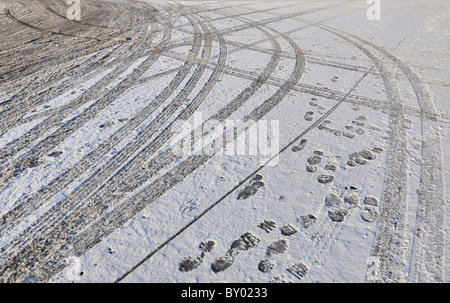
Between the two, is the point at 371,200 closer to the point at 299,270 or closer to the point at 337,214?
the point at 337,214

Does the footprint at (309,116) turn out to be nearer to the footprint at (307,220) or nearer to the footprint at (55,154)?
the footprint at (307,220)

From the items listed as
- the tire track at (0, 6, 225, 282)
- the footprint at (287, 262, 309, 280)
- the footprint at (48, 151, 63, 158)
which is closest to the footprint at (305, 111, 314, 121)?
the tire track at (0, 6, 225, 282)

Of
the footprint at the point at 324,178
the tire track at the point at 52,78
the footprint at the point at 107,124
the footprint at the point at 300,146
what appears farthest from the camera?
the tire track at the point at 52,78

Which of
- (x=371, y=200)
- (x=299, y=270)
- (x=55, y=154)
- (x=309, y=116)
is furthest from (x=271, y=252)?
(x=55, y=154)

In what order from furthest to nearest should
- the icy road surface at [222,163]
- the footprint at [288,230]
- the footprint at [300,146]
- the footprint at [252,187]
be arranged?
the footprint at [300,146], the footprint at [252,187], the footprint at [288,230], the icy road surface at [222,163]

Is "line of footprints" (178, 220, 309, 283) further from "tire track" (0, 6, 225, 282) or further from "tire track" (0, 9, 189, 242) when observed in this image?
"tire track" (0, 9, 189, 242)

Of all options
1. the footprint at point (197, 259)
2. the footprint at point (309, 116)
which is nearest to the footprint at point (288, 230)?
the footprint at point (197, 259)

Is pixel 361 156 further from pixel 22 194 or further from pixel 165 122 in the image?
pixel 22 194
